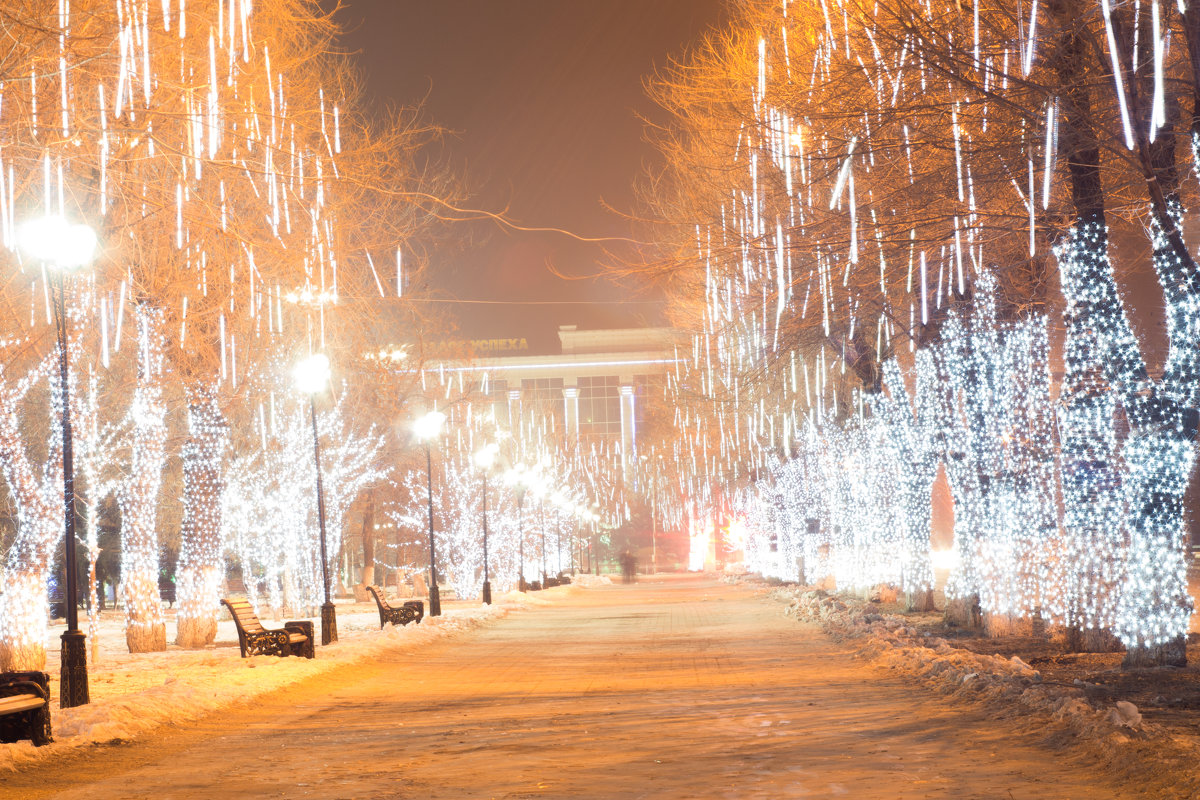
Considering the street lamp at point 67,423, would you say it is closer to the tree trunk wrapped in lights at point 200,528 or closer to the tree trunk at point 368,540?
the tree trunk wrapped in lights at point 200,528

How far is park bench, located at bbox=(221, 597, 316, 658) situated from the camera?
18.1 m

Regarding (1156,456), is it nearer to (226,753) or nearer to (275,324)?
(226,753)

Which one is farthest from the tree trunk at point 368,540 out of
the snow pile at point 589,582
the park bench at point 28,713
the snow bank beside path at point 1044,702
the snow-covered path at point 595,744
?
the park bench at point 28,713

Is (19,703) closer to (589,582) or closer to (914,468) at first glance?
(914,468)

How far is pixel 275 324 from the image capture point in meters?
22.1

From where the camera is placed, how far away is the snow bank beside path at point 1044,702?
762 centimetres

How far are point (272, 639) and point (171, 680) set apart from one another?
3725 mm

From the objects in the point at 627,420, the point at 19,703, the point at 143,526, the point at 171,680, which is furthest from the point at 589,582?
the point at 19,703

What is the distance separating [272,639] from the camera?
60.1 ft

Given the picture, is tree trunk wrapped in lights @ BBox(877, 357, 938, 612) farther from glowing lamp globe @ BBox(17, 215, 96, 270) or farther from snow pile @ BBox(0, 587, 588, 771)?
glowing lamp globe @ BBox(17, 215, 96, 270)

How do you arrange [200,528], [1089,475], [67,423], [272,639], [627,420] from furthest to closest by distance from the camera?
[627,420] → [200,528] → [272,639] → [1089,475] → [67,423]

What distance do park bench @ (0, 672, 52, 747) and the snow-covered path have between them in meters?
0.42

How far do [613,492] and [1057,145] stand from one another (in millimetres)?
94646

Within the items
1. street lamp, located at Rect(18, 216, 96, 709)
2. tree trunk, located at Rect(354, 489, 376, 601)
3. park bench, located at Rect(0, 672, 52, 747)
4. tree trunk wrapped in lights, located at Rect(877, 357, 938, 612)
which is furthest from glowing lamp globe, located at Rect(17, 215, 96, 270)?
tree trunk, located at Rect(354, 489, 376, 601)
